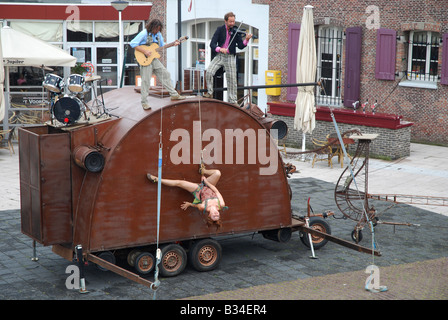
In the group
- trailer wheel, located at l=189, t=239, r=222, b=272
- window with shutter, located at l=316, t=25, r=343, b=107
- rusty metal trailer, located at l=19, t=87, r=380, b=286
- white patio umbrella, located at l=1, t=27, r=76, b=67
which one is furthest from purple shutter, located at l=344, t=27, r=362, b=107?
trailer wheel, located at l=189, t=239, r=222, b=272

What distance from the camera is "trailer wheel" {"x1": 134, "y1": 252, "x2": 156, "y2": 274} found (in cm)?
1113

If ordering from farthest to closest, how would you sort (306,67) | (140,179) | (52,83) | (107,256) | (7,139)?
(7,139) < (306,67) < (52,83) < (140,179) < (107,256)

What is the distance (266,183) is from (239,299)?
7.93 feet

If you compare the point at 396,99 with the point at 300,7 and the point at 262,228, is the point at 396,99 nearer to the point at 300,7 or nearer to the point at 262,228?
the point at 300,7

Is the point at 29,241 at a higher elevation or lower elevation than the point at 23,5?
lower

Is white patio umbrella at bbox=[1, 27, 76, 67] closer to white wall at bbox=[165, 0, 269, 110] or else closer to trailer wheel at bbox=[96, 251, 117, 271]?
white wall at bbox=[165, 0, 269, 110]

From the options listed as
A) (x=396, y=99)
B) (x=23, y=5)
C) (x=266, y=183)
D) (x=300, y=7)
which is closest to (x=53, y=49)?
(x=23, y=5)

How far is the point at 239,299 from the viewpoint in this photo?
1034 cm

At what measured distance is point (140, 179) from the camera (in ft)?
36.0

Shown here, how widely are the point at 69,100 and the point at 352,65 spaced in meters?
14.2

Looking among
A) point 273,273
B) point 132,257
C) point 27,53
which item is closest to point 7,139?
point 27,53

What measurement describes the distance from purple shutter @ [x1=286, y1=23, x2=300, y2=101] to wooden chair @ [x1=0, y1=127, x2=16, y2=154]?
9.03 metres

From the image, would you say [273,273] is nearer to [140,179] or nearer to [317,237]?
[317,237]
